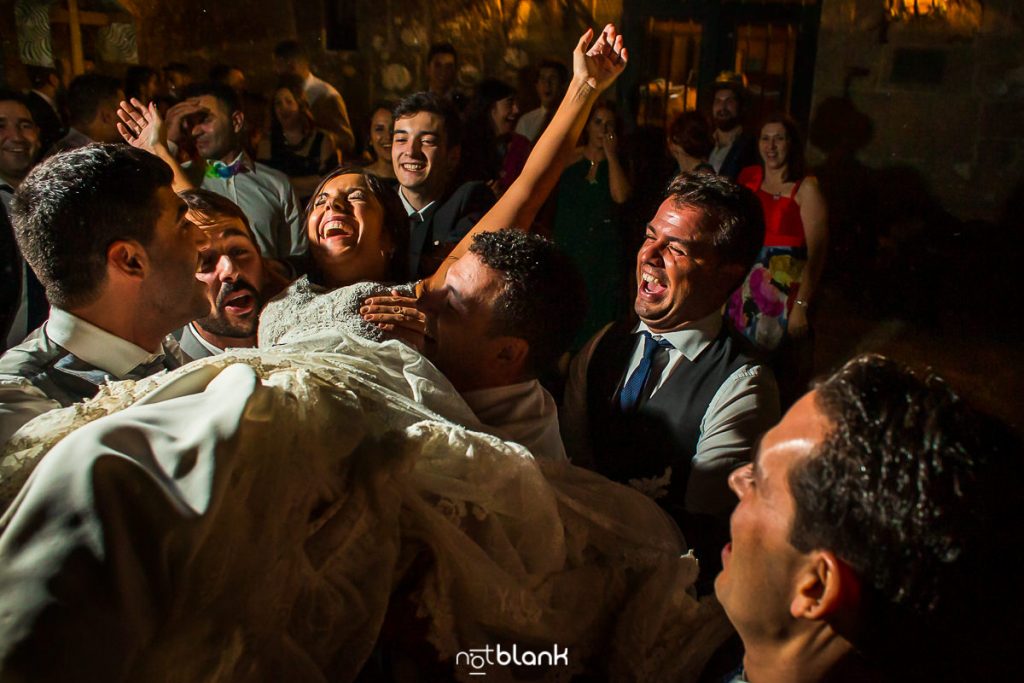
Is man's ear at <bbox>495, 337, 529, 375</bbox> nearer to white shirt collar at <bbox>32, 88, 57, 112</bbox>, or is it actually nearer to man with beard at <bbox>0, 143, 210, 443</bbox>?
man with beard at <bbox>0, 143, 210, 443</bbox>

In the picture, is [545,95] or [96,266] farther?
[545,95]

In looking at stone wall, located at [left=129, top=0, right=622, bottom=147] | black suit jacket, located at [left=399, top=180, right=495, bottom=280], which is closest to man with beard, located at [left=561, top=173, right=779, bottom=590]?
black suit jacket, located at [left=399, top=180, right=495, bottom=280]

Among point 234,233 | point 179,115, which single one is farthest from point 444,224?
point 179,115

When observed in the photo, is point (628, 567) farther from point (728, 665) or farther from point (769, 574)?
point (769, 574)

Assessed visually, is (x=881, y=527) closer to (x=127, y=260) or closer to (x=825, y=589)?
(x=825, y=589)

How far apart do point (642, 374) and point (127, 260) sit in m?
1.13

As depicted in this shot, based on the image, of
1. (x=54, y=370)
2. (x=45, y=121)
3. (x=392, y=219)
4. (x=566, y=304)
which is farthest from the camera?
(x=45, y=121)

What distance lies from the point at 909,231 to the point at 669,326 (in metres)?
1.19

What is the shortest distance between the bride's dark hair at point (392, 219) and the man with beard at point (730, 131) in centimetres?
121

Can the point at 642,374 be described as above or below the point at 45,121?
below

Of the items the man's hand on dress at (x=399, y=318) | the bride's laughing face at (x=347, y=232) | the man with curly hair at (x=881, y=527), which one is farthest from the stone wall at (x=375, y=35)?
the man with curly hair at (x=881, y=527)

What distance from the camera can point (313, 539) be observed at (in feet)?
3.97

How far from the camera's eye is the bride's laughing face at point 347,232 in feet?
6.77

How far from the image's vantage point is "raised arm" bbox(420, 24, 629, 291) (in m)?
2.03
